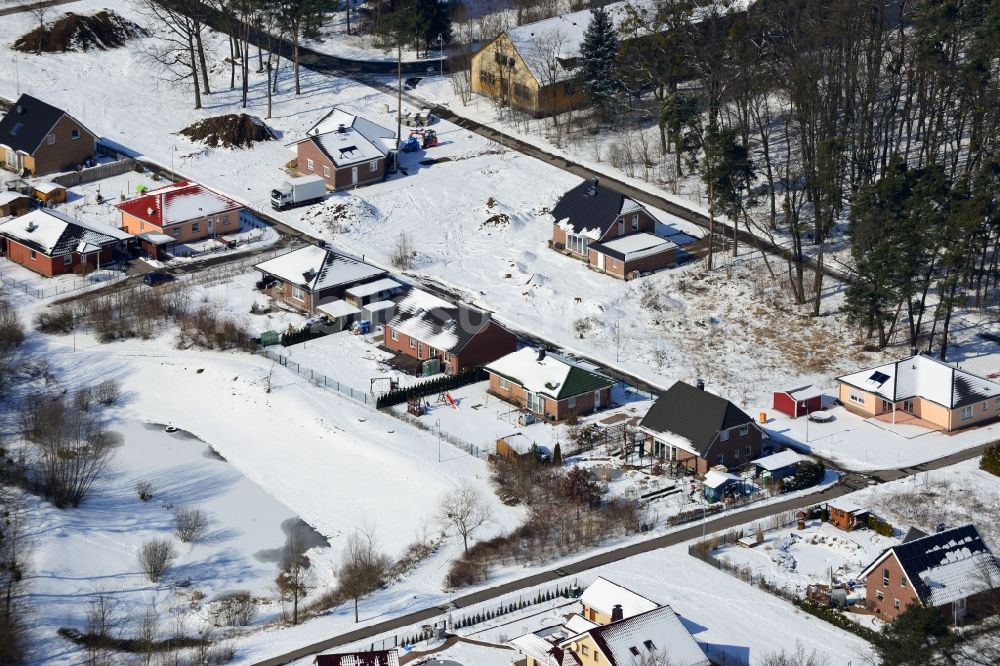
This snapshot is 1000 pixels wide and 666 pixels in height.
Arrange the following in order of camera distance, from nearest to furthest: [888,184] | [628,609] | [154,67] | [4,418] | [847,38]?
[628,609]
[4,418]
[888,184]
[847,38]
[154,67]

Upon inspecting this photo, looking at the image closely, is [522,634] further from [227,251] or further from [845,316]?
[227,251]

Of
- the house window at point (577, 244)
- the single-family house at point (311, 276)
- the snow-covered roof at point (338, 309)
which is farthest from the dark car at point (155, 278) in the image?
the house window at point (577, 244)

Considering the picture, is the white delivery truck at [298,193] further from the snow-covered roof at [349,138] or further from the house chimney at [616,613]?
the house chimney at [616,613]

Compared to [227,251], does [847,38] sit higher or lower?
higher

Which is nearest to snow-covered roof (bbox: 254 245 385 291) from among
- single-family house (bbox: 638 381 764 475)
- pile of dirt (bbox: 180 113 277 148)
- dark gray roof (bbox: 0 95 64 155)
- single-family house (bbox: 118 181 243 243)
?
single-family house (bbox: 118 181 243 243)

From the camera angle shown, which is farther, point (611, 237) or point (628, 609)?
point (611, 237)

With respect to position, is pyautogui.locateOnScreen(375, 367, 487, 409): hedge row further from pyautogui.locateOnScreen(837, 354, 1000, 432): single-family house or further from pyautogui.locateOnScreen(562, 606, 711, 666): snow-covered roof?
pyautogui.locateOnScreen(562, 606, 711, 666): snow-covered roof

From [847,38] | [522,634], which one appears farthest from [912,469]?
[847,38]
